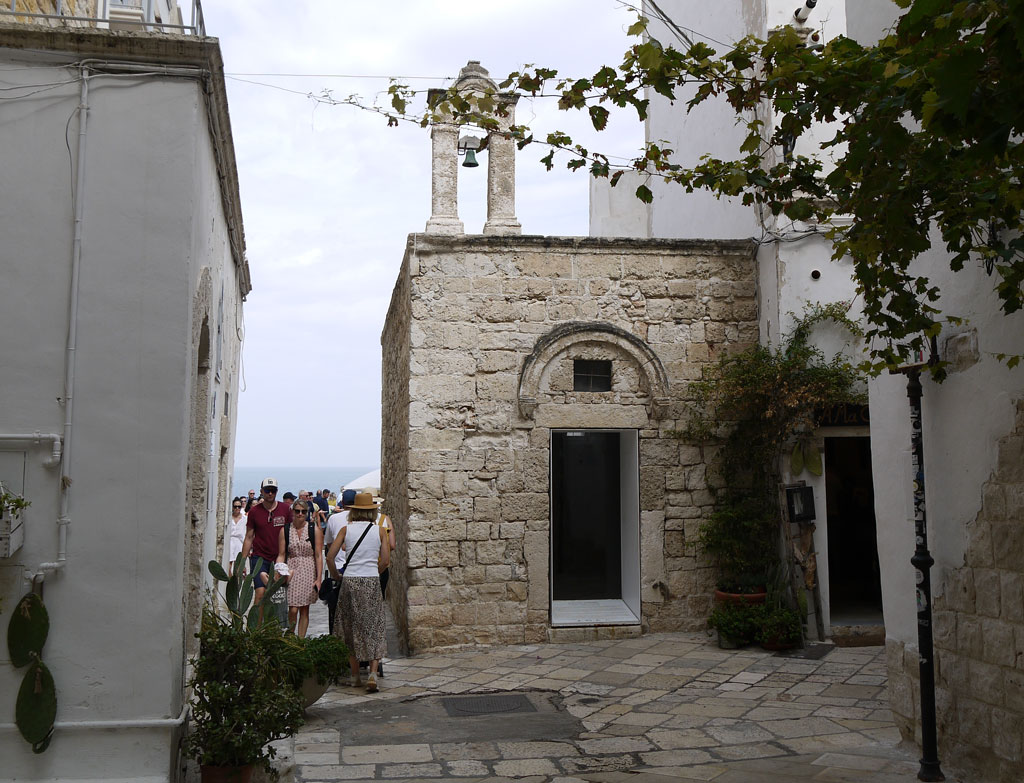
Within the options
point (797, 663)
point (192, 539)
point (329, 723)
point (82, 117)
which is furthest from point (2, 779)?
point (797, 663)

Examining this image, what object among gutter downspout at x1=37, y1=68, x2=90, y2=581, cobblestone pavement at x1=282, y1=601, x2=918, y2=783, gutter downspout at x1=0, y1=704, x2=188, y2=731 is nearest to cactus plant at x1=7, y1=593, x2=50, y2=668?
gutter downspout at x1=37, y1=68, x2=90, y2=581

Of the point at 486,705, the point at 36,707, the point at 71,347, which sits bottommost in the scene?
the point at 486,705

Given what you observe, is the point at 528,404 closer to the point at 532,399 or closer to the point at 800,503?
the point at 532,399

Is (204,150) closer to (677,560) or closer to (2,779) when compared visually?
(2,779)

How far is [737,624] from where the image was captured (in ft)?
27.5

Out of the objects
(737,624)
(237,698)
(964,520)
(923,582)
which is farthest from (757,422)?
(237,698)

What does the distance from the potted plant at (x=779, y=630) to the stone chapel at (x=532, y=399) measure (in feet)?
2.78

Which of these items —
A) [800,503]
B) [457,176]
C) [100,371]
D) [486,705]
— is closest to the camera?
[100,371]

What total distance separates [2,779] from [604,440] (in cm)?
699

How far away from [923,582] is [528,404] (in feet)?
15.0

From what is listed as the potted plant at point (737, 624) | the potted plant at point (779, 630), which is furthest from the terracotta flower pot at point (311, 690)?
the potted plant at point (779, 630)

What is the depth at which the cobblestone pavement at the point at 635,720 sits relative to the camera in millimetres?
5082

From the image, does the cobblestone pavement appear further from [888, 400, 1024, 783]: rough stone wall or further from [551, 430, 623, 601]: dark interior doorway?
[551, 430, 623, 601]: dark interior doorway

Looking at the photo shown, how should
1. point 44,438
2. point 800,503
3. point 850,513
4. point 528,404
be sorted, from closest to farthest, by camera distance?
point 44,438
point 800,503
point 528,404
point 850,513
